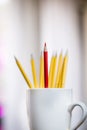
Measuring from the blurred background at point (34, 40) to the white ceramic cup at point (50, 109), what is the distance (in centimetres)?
11

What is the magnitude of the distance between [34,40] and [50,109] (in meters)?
0.19

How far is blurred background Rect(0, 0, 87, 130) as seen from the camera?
1.72ft

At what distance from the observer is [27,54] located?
1.82ft

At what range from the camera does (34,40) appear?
562 mm

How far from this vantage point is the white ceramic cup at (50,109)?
417 mm

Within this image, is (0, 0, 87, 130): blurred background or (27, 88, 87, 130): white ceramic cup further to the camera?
(0, 0, 87, 130): blurred background

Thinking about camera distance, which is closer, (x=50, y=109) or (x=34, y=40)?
(x=50, y=109)

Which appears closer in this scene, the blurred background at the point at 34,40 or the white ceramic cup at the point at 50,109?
the white ceramic cup at the point at 50,109

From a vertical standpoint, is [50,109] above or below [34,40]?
below

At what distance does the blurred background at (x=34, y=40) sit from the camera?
524mm

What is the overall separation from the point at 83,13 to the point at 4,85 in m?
0.24

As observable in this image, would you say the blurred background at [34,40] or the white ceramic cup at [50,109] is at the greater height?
the blurred background at [34,40]

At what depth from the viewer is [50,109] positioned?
0.42m

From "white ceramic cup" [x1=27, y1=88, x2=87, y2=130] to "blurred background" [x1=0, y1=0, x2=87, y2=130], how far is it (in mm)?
106
